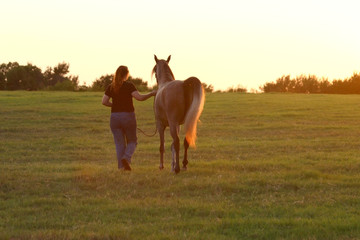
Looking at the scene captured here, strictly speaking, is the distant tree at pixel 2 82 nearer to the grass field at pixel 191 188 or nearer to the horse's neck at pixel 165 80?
the grass field at pixel 191 188

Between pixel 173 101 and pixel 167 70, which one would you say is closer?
pixel 173 101

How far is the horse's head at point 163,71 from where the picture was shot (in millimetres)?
12219

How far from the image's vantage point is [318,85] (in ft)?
166

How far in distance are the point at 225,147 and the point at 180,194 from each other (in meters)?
7.37

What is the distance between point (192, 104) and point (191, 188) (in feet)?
7.63

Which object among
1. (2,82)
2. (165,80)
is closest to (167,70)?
(165,80)

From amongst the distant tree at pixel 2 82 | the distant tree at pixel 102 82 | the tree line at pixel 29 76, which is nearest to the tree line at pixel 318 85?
the distant tree at pixel 102 82

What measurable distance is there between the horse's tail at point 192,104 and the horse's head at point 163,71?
1.23 meters

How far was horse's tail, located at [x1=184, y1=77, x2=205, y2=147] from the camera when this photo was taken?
35.4 feet

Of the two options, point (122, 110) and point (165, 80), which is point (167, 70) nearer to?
point (165, 80)

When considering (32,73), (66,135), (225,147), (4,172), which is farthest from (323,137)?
(32,73)

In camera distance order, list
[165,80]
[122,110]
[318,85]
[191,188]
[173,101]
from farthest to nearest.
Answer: [318,85] → [165,80] → [122,110] → [173,101] → [191,188]

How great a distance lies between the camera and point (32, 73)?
67625mm

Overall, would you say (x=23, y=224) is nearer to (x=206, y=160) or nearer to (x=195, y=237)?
(x=195, y=237)
